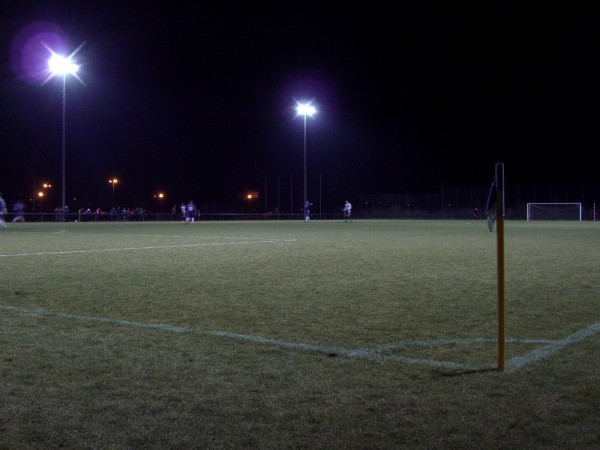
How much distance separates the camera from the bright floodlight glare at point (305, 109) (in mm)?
53250

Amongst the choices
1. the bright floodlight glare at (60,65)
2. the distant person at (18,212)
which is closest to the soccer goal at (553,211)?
the bright floodlight glare at (60,65)

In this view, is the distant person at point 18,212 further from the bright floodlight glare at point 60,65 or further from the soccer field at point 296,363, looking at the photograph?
the soccer field at point 296,363

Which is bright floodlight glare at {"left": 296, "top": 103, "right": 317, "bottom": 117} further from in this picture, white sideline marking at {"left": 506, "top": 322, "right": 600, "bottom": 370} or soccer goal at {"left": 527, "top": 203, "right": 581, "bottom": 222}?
white sideline marking at {"left": 506, "top": 322, "right": 600, "bottom": 370}

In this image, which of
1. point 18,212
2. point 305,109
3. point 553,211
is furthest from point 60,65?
point 553,211

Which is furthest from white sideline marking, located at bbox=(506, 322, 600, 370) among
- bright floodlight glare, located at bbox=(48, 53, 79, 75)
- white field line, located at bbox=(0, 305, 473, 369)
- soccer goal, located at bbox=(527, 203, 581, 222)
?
soccer goal, located at bbox=(527, 203, 581, 222)

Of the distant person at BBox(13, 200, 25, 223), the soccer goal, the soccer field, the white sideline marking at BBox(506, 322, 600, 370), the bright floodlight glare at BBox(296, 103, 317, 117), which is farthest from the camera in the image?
the soccer goal

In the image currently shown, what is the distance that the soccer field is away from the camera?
3479 millimetres

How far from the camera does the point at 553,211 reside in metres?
61.8

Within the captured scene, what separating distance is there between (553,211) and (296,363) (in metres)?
62.2

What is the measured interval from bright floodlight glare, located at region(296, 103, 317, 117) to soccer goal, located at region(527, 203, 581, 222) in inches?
913

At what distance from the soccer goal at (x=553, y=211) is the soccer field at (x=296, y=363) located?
2125 inches

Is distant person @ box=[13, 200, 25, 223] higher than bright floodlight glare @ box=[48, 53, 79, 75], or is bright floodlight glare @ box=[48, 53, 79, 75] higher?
bright floodlight glare @ box=[48, 53, 79, 75]

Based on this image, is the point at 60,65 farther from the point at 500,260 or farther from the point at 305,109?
the point at 500,260

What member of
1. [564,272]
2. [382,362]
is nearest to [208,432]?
[382,362]
